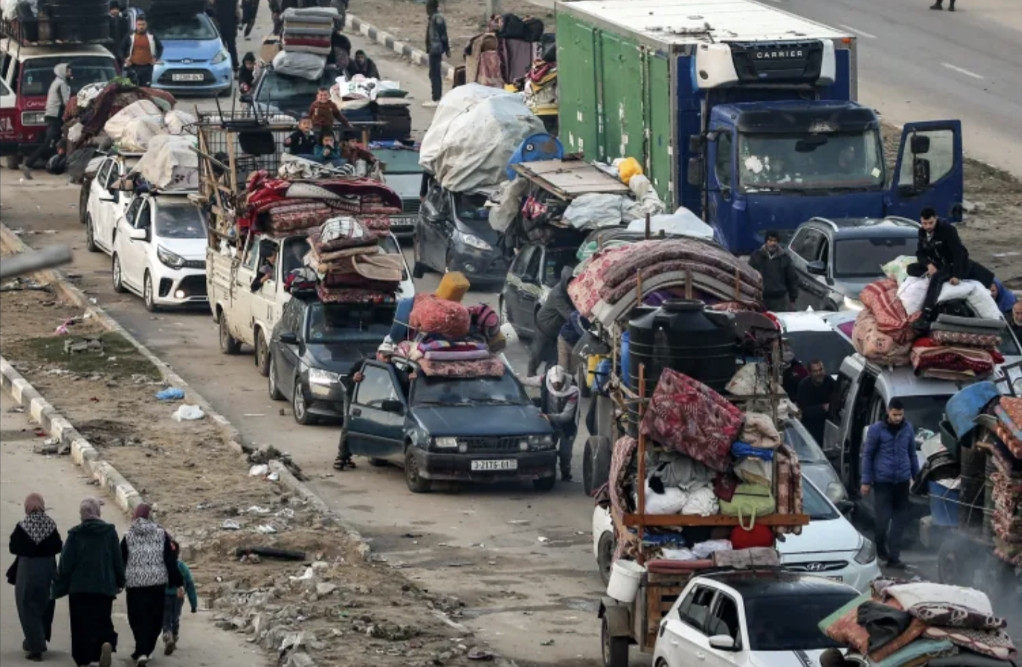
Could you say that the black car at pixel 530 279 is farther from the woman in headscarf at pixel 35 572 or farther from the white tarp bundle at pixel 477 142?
the woman in headscarf at pixel 35 572

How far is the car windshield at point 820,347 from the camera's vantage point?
22.2 meters

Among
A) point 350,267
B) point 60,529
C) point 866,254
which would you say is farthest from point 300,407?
point 866,254

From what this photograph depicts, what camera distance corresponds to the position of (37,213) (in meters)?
37.4

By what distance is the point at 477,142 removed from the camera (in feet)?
104

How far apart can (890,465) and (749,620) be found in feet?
16.0

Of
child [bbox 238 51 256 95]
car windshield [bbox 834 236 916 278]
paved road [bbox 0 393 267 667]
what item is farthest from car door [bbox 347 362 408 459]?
child [bbox 238 51 256 95]

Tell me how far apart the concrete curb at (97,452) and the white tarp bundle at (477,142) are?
4.75 m

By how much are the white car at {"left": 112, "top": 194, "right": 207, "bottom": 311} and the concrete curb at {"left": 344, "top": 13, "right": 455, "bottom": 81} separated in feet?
45.3

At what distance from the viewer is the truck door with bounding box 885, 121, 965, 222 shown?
27.3 meters

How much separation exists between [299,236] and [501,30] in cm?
1183

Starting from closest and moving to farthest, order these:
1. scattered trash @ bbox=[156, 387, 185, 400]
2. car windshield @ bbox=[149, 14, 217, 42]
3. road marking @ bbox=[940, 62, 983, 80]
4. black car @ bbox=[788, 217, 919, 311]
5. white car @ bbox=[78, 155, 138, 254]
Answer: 1. black car @ bbox=[788, 217, 919, 311]
2. scattered trash @ bbox=[156, 387, 185, 400]
3. white car @ bbox=[78, 155, 138, 254]
4. road marking @ bbox=[940, 62, 983, 80]
5. car windshield @ bbox=[149, 14, 217, 42]

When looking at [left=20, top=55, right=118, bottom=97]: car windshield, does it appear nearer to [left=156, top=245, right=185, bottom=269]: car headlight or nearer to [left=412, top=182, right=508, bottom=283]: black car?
[left=156, top=245, right=185, bottom=269]: car headlight

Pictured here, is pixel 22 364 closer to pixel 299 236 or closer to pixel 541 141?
pixel 299 236

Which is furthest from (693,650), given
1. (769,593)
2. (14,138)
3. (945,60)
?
(945,60)
